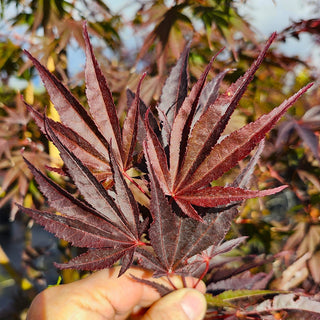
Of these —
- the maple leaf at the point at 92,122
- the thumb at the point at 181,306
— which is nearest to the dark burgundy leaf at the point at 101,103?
the maple leaf at the point at 92,122

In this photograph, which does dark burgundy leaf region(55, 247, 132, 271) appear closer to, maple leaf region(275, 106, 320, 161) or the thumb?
the thumb

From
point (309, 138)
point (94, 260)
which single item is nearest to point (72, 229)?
point (94, 260)

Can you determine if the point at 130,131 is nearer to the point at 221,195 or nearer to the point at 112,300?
the point at 221,195

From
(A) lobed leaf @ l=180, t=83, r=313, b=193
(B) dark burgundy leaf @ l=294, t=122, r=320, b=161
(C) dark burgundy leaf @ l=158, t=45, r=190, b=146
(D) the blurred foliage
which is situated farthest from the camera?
(D) the blurred foliage

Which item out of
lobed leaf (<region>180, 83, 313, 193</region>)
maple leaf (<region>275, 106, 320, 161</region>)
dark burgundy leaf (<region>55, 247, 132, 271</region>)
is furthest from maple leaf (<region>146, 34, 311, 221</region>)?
maple leaf (<region>275, 106, 320, 161</region>)

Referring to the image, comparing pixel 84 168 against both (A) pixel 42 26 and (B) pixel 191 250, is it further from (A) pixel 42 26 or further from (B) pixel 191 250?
(A) pixel 42 26

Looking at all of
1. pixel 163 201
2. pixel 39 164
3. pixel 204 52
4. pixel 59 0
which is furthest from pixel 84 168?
pixel 59 0
